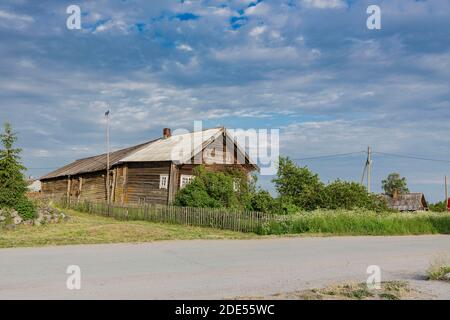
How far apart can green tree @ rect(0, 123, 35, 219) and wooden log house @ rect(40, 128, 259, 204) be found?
13.2 metres

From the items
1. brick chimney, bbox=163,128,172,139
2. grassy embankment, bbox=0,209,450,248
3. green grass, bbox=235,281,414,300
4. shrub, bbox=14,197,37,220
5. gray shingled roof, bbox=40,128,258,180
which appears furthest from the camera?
brick chimney, bbox=163,128,172,139

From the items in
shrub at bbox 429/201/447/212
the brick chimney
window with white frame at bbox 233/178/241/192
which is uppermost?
the brick chimney

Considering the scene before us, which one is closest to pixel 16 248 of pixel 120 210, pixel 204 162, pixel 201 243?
pixel 201 243

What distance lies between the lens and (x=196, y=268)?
36.3 feet

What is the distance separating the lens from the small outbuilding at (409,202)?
225 feet

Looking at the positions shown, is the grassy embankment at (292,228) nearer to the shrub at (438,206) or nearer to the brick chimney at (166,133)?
the brick chimney at (166,133)

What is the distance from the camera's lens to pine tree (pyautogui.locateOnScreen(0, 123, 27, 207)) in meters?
24.3

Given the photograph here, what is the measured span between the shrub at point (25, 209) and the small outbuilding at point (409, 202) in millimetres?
54389

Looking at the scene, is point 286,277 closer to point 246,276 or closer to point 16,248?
point 246,276

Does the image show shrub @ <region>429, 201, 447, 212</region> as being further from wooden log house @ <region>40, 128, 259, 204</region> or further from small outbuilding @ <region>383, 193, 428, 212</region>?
wooden log house @ <region>40, 128, 259, 204</region>

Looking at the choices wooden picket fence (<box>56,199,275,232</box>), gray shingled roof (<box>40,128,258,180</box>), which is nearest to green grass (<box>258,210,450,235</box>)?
wooden picket fence (<box>56,199,275,232</box>)

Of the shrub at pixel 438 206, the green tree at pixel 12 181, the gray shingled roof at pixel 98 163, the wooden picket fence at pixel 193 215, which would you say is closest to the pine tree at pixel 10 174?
the green tree at pixel 12 181

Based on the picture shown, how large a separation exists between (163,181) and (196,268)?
89.6 ft
